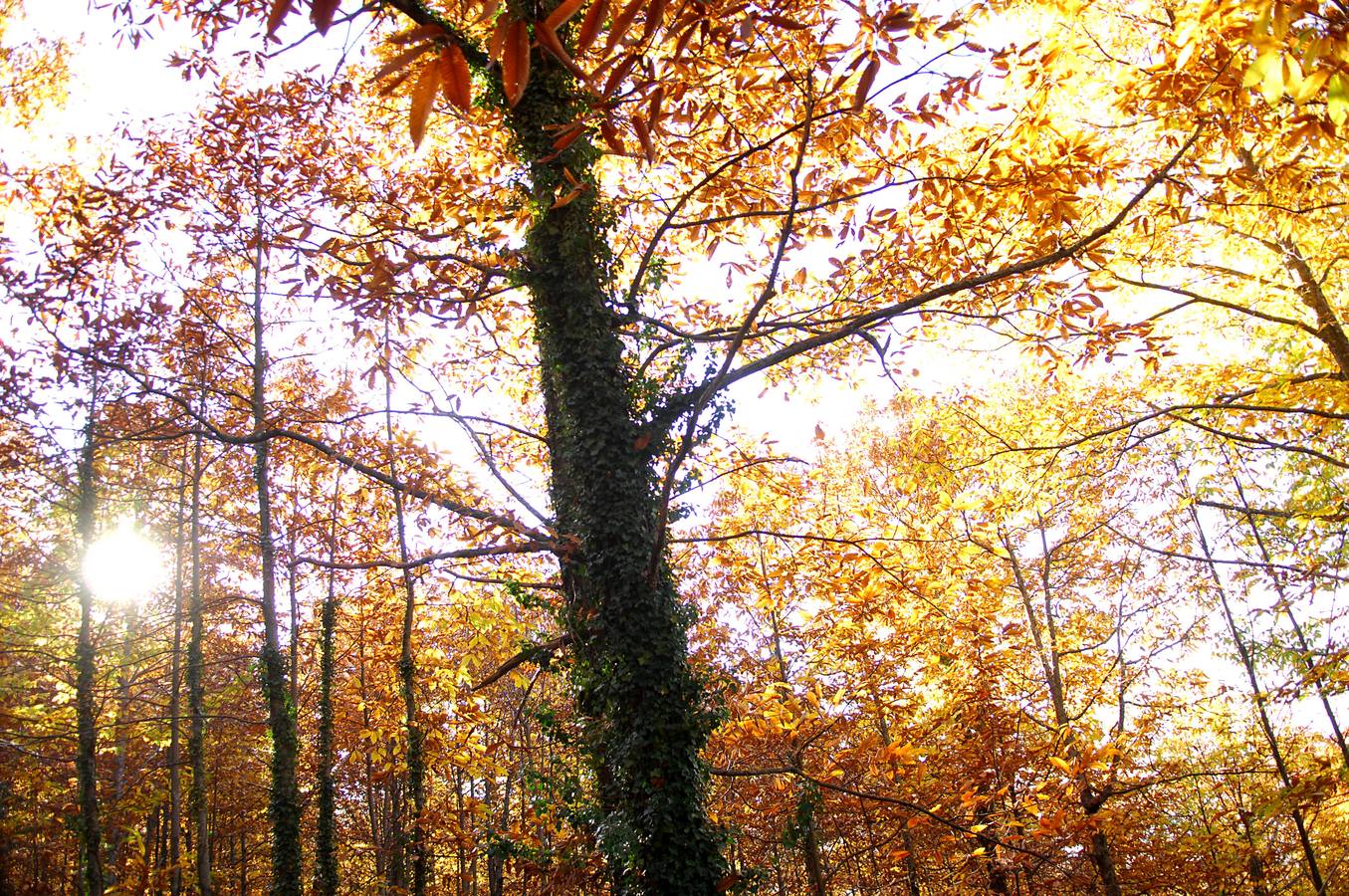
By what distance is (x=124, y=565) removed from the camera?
12.7 m

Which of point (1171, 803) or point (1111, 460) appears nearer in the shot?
point (1111, 460)

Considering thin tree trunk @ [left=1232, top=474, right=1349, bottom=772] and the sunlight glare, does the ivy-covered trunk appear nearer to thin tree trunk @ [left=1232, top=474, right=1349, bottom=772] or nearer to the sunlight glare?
thin tree trunk @ [left=1232, top=474, right=1349, bottom=772]

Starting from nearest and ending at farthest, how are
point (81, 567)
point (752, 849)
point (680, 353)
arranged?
point (680, 353), point (81, 567), point (752, 849)

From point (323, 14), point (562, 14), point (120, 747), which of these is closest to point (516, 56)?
point (562, 14)

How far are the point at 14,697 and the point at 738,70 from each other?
1954 cm

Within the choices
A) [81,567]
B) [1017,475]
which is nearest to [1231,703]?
[1017,475]

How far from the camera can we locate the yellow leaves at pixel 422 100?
0.93m

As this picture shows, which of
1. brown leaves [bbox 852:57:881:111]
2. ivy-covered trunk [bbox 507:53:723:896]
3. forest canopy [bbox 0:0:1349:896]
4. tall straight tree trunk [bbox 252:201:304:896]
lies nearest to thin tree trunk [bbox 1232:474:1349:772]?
forest canopy [bbox 0:0:1349:896]

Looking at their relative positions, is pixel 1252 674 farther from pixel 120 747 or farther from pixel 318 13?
pixel 120 747

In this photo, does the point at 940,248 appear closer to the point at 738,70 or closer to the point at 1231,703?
the point at 738,70

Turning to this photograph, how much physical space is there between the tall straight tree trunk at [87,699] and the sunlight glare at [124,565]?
23 cm

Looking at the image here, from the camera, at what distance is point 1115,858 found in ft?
32.1

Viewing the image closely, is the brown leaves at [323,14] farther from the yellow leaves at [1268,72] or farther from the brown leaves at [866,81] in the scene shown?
the yellow leaves at [1268,72]

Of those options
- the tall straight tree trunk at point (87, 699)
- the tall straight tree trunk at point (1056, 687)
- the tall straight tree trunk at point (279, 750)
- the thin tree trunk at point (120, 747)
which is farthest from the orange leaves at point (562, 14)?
the thin tree trunk at point (120, 747)
